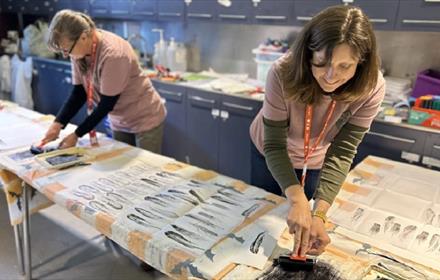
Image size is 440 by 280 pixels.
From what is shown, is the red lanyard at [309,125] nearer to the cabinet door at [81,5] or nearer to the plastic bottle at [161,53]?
the plastic bottle at [161,53]

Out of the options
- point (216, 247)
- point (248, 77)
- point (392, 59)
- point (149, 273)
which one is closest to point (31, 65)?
point (248, 77)

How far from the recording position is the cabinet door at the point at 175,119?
3.04 m

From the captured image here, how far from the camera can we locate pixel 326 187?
1092 mm

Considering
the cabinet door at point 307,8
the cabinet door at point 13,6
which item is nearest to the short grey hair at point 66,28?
the cabinet door at point 307,8

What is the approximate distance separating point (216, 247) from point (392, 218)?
22.8 inches

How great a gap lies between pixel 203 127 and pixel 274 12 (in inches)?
39.7

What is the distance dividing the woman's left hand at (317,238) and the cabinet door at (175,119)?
2148 millimetres

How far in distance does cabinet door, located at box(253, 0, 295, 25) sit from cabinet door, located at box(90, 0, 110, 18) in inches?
67.2

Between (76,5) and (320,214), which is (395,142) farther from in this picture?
(76,5)

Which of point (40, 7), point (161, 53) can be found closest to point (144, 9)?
point (161, 53)

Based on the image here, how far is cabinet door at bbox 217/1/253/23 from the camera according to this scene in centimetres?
273

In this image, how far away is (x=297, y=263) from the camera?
0.95 metres

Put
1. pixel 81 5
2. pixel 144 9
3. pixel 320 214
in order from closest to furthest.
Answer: pixel 320 214 < pixel 144 9 < pixel 81 5

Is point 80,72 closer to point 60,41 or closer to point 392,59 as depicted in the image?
point 60,41
